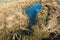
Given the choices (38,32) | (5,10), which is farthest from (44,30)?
(5,10)

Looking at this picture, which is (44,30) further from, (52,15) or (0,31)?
(0,31)

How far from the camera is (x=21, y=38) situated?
166 inches

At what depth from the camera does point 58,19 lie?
4262mm

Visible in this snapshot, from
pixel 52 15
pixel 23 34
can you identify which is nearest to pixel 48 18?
pixel 52 15

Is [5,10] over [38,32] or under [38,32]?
over

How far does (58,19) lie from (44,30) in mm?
262

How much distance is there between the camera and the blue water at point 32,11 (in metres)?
4.31

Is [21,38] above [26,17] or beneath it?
beneath

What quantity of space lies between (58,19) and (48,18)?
0.15m

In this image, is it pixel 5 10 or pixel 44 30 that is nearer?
pixel 44 30

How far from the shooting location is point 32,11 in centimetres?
434

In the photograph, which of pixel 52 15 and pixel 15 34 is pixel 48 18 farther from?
pixel 15 34

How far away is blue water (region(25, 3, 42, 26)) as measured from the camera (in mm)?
4313

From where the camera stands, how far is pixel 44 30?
4.17 metres
